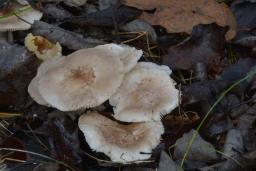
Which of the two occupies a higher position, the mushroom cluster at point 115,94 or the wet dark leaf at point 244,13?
the wet dark leaf at point 244,13

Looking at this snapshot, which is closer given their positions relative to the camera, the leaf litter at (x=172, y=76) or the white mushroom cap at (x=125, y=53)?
the leaf litter at (x=172, y=76)

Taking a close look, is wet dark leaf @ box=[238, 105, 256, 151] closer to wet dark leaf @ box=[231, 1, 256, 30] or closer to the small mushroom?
wet dark leaf @ box=[231, 1, 256, 30]

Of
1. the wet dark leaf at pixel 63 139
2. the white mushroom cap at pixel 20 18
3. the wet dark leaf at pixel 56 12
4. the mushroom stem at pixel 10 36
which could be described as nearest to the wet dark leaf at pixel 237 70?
the wet dark leaf at pixel 63 139

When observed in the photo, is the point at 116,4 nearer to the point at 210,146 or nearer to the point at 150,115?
the point at 150,115

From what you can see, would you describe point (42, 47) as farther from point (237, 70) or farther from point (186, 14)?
point (237, 70)

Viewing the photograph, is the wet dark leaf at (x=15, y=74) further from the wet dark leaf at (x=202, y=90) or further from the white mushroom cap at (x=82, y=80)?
the wet dark leaf at (x=202, y=90)

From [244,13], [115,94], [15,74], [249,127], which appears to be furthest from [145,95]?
[244,13]
